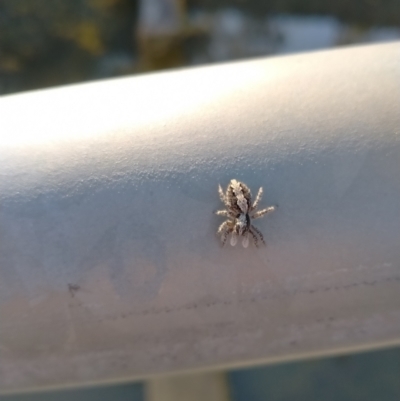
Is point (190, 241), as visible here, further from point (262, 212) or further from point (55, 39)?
point (55, 39)

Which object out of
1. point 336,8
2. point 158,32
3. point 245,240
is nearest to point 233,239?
point 245,240

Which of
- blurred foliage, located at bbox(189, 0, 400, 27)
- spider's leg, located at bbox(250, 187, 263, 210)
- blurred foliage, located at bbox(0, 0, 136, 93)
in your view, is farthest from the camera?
blurred foliage, located at bbox(189, 0, 400, 27)

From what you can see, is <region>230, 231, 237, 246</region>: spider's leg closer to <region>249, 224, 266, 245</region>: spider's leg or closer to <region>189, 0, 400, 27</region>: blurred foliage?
<region>249, 224, 266, 245</region>: spider's leg

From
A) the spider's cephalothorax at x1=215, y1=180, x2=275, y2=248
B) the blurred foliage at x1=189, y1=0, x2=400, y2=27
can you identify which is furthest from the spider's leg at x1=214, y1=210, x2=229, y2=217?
the blurred foliage at x1=189, y1=0, x2=400, y2=27

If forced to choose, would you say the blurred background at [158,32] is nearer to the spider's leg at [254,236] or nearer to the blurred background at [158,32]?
the blurred background at [158,32]

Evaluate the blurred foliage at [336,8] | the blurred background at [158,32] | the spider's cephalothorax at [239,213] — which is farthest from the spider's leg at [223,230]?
the blurred foliage at [336,8]
